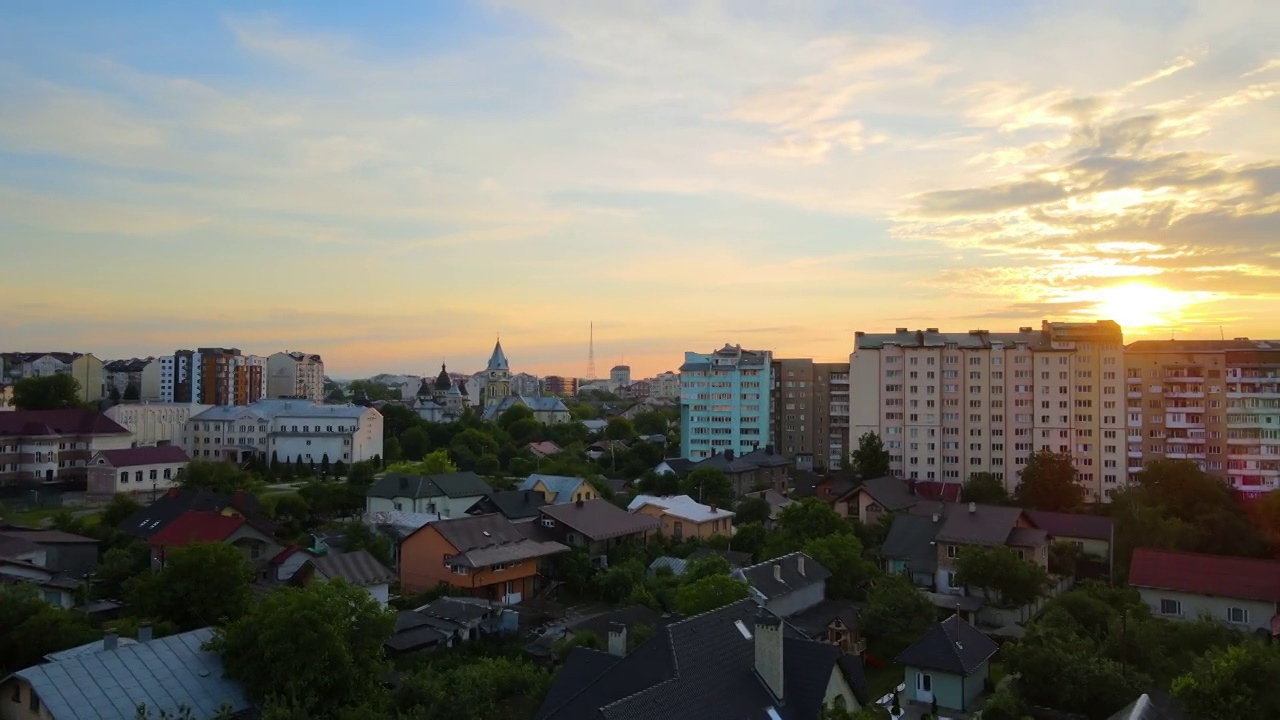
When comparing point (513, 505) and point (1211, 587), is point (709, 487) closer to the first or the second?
point (513, 505)

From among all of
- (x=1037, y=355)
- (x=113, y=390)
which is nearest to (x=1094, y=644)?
(x=1037, y=355)

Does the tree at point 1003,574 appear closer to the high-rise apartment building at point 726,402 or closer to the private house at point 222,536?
the private house at point 222,536

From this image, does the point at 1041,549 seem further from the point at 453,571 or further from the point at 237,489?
the point at 237,489

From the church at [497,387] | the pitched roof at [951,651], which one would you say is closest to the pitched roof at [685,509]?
the pitched roof at [951,651]

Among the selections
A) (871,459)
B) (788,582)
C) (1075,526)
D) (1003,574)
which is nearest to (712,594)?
(788,582)

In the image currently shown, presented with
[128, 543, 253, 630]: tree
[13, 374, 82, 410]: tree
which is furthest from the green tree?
[13, 374, 82, 410]: tree
